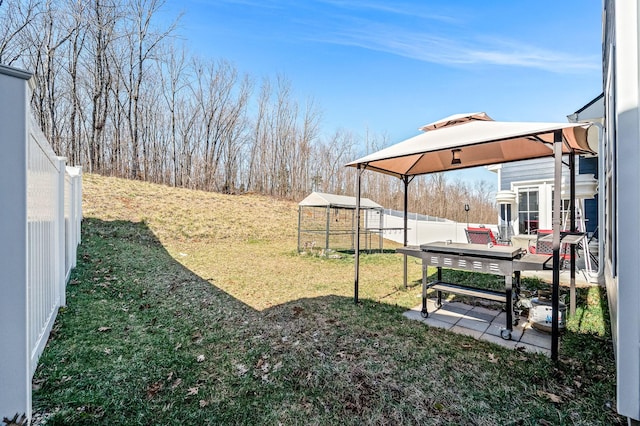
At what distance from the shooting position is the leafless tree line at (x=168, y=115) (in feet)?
49.1

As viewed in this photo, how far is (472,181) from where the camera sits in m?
27.0

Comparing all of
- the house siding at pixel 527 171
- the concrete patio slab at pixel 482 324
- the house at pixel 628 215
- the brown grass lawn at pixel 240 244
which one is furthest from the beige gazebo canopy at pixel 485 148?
the house siding at pixel 527 171

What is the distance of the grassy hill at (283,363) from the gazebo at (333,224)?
5.37 m

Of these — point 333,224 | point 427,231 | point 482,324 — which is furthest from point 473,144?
point 333,224

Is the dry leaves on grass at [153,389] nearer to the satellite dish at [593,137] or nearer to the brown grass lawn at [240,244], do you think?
the brown grass lawn at [240,244]

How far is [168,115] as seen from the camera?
20.7 m

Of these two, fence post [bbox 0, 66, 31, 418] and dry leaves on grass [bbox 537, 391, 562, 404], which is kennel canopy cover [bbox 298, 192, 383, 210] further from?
fence post [bbox 0, 66, 31, 418]

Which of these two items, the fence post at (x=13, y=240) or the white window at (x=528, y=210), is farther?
the white window at (x=528, y=210)

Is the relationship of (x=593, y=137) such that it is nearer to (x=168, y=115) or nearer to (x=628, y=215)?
(x=628, y=215)

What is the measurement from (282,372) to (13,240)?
2229 mm

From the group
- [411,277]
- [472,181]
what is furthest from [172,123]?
[472,181]

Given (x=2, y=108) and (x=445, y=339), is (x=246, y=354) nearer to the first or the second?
(x=445, y=339)

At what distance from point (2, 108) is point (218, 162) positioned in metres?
21.1

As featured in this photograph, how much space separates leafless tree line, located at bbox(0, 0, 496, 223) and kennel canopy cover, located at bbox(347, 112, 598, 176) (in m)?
12.5
